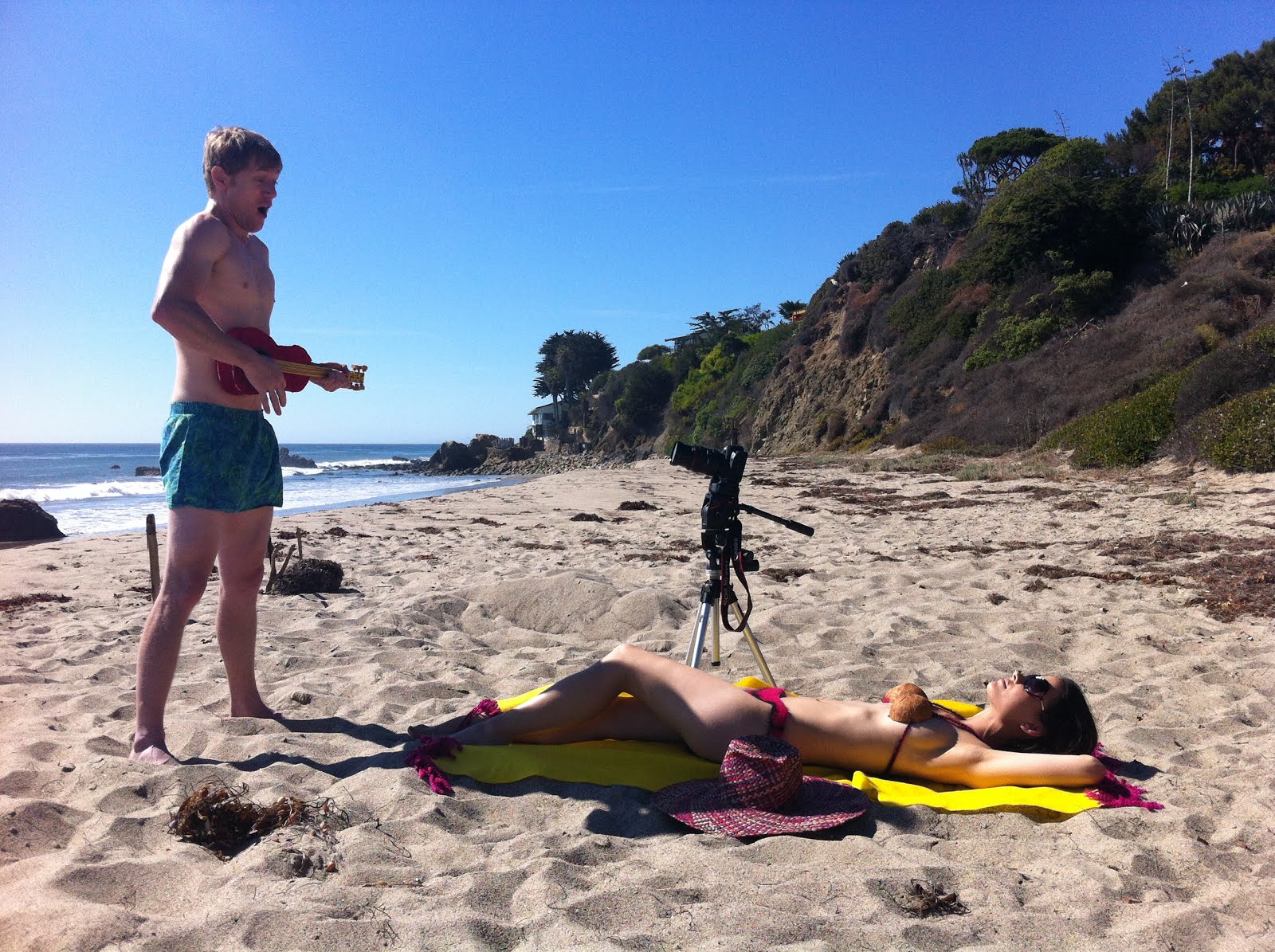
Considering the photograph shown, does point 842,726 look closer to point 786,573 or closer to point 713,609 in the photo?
point 713,609

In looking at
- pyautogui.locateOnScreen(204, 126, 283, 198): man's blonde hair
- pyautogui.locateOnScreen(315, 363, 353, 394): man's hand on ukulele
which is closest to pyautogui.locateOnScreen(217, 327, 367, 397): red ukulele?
pyautogui.locateOnScreen(315, 363, 353, 394): man's hand on ukulele

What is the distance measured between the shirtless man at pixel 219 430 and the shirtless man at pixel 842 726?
884 mm

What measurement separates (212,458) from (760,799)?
87.5 inches

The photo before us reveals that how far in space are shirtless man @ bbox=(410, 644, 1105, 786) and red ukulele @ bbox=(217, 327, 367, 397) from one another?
55.1 inches

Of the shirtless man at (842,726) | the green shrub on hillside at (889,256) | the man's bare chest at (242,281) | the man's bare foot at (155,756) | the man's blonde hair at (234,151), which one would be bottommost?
the man's bare foot at (155,756)

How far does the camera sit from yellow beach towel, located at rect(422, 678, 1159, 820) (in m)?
2.53

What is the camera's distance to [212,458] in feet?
9.61

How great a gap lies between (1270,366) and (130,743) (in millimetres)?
13492

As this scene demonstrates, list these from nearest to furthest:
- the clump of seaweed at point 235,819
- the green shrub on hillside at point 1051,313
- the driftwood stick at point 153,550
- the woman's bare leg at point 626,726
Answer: the clump of seaweed at point 235,819 → the woman's bare leg at point 626,726 → the driftwood stick at point 153,550 → the green shrub on hillside at point 1051,313

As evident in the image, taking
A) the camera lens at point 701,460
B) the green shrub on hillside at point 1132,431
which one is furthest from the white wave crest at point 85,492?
the camera lens at point 701,460

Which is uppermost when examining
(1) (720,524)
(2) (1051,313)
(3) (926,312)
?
(3) (926,312)

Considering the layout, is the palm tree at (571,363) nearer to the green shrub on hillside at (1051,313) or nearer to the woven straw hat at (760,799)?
the green shrub on hillside at (1051,313)

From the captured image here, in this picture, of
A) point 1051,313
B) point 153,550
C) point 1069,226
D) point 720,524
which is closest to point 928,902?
point 720,524

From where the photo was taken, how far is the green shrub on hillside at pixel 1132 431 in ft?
38.6
